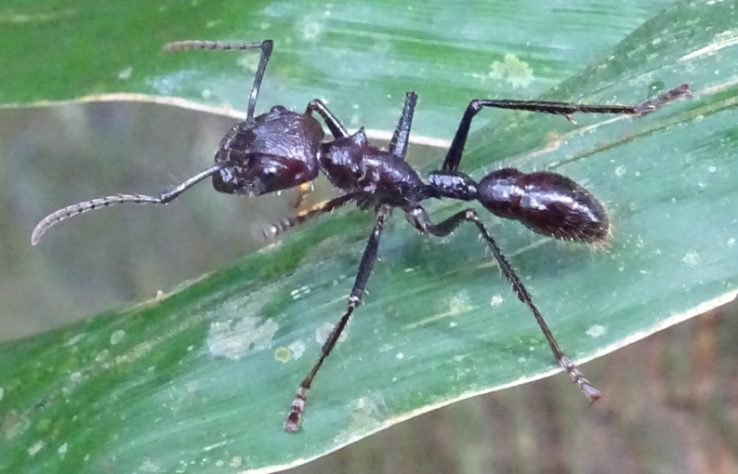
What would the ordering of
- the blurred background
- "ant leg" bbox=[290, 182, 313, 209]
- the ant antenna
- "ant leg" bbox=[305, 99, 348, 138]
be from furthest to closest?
the blurred background
"ant leg" bbox=[290, 182, 313, 209]
"ant leg" bbox=[305, 99, 348, 138]
the ant antenna

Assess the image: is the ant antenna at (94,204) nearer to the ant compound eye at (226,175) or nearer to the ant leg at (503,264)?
the ant compound eye at (226,175)

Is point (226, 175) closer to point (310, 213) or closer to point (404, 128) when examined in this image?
point (310, 213)

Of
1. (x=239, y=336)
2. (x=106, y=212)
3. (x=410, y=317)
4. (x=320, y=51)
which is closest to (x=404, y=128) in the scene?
(x=320, y=51)

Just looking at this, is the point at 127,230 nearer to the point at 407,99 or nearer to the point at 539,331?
the point at 407,99

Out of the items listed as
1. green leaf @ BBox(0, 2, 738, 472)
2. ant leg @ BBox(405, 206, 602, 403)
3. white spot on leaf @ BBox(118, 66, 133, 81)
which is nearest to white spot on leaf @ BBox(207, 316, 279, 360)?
green leaf @ BBox(0, 2, 738, 472)

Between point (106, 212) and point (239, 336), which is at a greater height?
point (239, 336)

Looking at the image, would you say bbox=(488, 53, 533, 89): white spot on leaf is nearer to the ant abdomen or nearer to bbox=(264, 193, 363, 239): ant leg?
the ant abdomen
